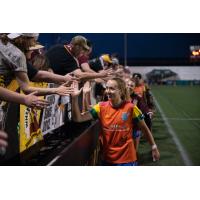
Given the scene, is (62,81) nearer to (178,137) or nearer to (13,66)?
(13,66)

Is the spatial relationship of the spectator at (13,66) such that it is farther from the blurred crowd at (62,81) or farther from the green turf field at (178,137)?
the green turf field at (178,137)

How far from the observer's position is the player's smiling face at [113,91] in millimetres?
3309

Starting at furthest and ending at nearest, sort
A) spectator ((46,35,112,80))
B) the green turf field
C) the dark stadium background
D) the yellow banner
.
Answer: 1. the green turf field
2. the dark stadium background
3. spectator ((46,35,112,80))
4. the yellow banner

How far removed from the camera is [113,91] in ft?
10.9

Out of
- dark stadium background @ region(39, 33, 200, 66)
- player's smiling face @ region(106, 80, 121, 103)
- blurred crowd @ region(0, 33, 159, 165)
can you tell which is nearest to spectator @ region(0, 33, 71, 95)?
blurred crowd @ region(0, 33, 159, 165)

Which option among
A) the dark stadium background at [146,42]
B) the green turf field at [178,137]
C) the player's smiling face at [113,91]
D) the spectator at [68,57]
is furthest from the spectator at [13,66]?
the green turf field at [178,137]

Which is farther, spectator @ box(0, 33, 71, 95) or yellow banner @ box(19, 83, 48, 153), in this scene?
yellow banner @ box(19, 83, 48, 153)

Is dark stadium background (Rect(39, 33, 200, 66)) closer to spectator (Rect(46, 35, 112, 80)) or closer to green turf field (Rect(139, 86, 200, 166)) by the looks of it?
spectator (Rect(46, 35, 112, 80))

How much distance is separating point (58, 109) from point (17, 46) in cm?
99

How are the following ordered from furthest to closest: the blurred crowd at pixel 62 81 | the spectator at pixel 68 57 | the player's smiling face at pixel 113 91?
the spectator at pixel 68 57 → the player's smiling face at pixel 113 91 → the blurred crowd at pixel 62 81

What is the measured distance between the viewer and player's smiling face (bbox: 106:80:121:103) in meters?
3.31

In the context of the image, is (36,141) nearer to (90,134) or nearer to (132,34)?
(90,134)

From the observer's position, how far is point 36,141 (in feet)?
10.4

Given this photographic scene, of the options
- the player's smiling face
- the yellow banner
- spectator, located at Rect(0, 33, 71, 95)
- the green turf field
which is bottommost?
the green turf field
